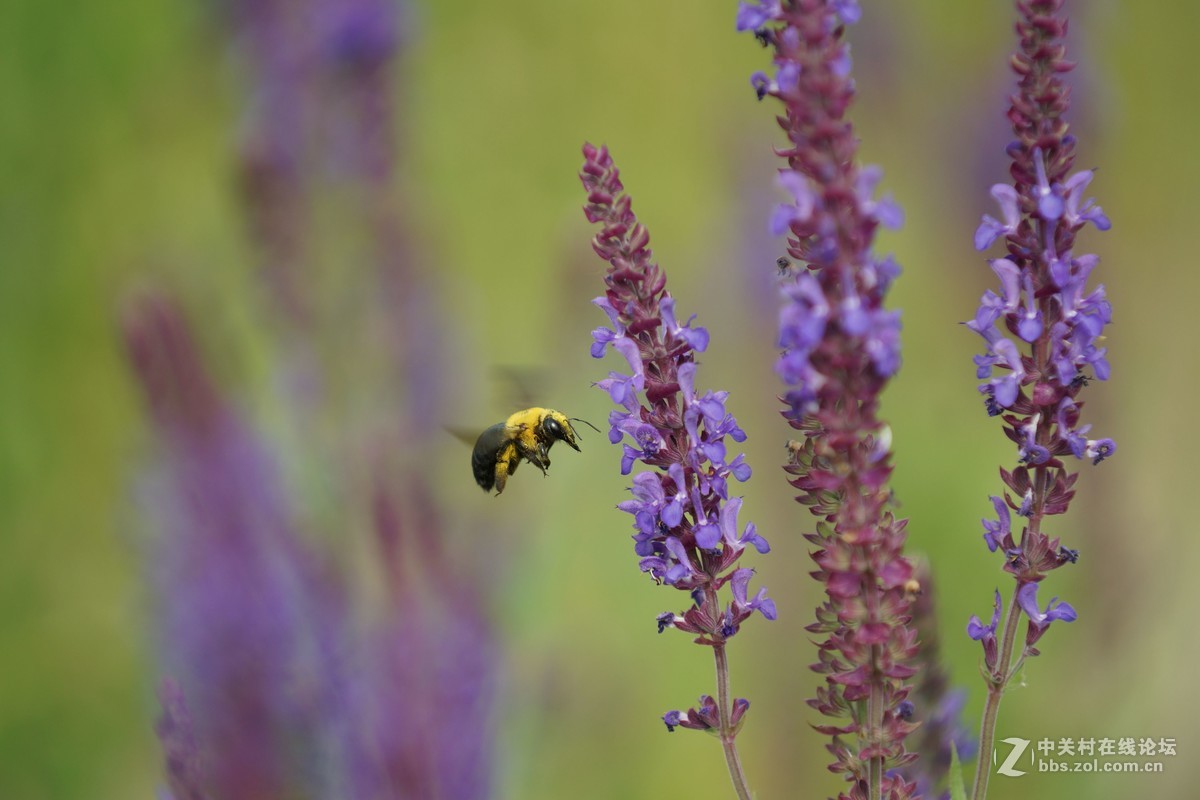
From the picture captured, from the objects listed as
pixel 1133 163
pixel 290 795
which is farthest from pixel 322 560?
pixel 1133 163

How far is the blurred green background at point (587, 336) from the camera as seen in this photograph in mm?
4891

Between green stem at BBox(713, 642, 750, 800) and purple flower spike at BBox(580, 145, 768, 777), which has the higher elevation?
purple flower spike at BBox(580, 145, 768, 777)

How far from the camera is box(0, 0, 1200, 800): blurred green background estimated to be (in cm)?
489

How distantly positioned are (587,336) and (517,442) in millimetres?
1119

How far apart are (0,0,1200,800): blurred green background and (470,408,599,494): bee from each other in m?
0.35

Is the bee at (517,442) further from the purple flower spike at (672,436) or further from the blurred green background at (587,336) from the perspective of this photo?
the purple flower spike at (672,436)

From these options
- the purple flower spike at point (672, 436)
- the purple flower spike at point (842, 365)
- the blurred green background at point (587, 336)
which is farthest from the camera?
the blurred green background at point (587, 336)

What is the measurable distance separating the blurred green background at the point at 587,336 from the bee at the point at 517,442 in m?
0.35

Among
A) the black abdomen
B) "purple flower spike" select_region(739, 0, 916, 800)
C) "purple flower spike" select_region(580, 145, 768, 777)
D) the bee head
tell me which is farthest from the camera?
the black abdomen

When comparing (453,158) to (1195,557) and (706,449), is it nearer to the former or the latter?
(1195,557)

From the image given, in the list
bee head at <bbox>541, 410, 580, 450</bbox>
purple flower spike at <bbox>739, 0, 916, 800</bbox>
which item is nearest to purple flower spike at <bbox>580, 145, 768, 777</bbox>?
purple flower spike at <bbox>739, 0, 916, 800</bbox>

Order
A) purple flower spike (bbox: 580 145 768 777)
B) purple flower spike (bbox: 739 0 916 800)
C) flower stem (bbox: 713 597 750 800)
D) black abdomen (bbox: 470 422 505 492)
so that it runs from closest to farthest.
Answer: purple flower spike (bbox: 739 0 916 800)
purple flower spike (bbox: 580 145 768 777)
flower stem (bbox: 713 597 750 800)
black abdomen (bbox: 470 422 505 492)

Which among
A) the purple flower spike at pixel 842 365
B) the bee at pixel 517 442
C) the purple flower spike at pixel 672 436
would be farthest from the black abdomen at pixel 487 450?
the purple flower spike at pixel 842 365

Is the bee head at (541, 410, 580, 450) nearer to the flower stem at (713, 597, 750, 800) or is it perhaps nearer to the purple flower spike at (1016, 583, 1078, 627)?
the flower stem at (713, 597, 750, 800)
